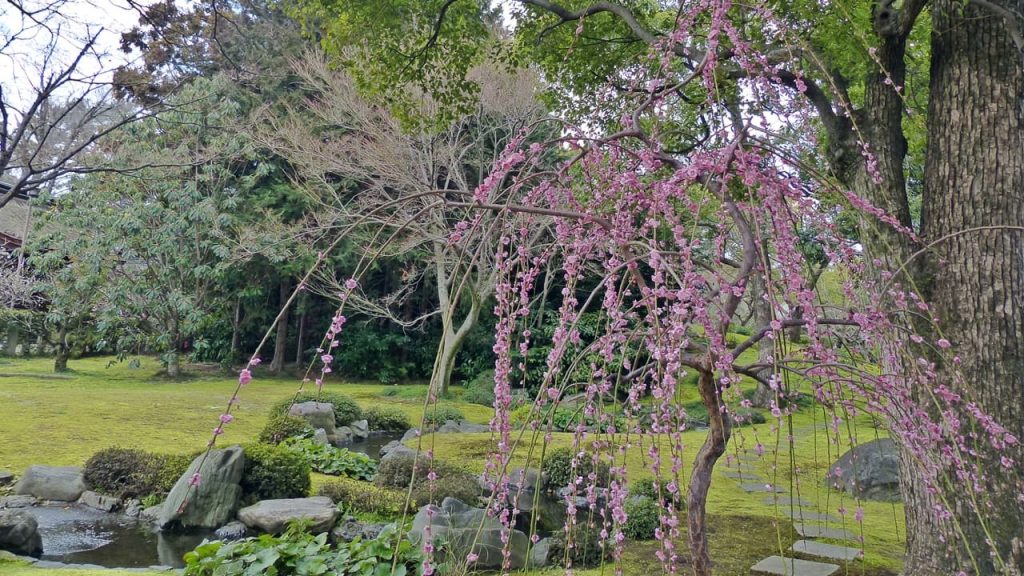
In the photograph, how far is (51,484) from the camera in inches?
187

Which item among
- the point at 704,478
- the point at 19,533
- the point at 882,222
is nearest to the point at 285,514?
the point at 19,533

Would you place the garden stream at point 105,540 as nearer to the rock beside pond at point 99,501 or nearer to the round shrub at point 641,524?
Result: the rock beside pond at point 99,501

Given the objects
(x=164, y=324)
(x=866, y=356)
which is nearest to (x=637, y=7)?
(x=866, y=356)

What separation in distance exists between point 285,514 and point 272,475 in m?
0.49

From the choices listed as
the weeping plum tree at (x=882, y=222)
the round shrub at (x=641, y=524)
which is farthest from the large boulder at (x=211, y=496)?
the weeping plum tree at (x=882, y=222)

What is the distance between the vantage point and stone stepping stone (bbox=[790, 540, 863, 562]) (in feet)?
11.4

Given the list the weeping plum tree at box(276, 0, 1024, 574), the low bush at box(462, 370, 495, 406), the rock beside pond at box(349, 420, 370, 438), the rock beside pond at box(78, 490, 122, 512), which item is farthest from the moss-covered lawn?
the rock beside pond at box(349, 420, 370, 438)

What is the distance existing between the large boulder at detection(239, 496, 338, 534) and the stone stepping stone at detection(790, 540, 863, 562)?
2.66 meters

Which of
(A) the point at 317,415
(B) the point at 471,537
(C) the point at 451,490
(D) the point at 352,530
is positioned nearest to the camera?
(B) the point at 471,537

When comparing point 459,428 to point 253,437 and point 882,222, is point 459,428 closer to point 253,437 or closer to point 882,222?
point 253,437

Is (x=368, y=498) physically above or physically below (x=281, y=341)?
below

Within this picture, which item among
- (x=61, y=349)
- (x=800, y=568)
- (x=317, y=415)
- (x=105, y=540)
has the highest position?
Result: (x=61, y=349)

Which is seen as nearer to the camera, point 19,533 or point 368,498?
point 19,533

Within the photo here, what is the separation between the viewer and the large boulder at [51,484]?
4727 mm
